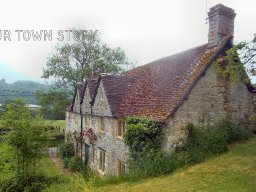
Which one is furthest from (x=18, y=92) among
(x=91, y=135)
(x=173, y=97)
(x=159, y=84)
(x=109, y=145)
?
(x=173, y=97)

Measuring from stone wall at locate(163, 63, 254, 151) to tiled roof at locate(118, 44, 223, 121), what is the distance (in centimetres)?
55

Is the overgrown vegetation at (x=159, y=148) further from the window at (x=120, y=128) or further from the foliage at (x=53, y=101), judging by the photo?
the foliage at (x=53, y=101)

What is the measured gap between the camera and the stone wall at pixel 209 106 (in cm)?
1478

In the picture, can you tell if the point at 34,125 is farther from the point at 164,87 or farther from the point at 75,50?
the point at 75,50

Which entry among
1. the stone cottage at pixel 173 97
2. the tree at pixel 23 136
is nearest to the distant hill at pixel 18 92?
the stone cottage at pixel 173 97

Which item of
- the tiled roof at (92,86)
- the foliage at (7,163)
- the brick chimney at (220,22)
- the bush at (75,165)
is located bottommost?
the bush at (75,165)

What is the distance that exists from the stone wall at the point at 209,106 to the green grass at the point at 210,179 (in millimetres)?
2104

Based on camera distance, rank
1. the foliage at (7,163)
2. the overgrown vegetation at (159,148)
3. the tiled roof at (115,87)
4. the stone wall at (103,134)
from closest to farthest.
→ 1. the overgrown vegetation at (159,148)
2. the foliage at (7,163)
3. the stone wall at (103,134)
4. the tiled roof at (115,87)

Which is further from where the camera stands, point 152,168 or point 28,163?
point 28,163

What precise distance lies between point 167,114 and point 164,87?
346 centimetres

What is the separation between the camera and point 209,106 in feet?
53.7

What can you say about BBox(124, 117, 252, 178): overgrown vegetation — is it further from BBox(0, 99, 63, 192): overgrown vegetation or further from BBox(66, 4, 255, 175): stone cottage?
BBox(0, 99, 63, 192): overgrown vegetation

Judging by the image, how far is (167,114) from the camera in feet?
47.6

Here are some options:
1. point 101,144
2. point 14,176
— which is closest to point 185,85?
point 101,144
